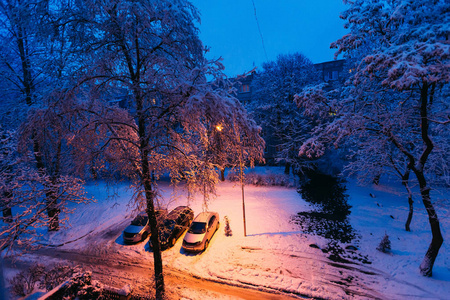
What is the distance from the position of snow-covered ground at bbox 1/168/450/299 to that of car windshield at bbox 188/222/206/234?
1089 mm

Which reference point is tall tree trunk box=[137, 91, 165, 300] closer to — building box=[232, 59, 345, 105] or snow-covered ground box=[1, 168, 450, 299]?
snow-covered ground box=[1, 168, 450, 299]

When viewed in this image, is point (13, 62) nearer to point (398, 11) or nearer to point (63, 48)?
point (63, 48)

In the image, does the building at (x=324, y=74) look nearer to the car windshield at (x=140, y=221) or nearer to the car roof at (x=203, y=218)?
the car roof at (x=203, y=218)

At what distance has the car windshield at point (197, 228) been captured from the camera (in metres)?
11.0

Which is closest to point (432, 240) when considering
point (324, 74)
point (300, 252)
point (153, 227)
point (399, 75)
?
point (300, 252)

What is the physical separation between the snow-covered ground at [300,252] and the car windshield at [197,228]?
1.09m

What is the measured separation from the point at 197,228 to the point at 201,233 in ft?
1.39

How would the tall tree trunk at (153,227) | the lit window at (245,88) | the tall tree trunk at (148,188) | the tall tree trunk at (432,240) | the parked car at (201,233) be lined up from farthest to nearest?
the lit window at (245,88) < the parked car at (201,233) < the tall tree trunk at (432,240) < the tall tree trunk at (153,227) < the tall tree trunk at (148,188)

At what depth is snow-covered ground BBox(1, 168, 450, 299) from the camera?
7922 millimetres

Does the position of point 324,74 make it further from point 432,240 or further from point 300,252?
point 300,252

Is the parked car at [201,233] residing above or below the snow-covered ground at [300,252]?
above

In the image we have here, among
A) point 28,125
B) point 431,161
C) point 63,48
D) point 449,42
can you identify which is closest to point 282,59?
point 431,161

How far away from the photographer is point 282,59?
22.5 metres

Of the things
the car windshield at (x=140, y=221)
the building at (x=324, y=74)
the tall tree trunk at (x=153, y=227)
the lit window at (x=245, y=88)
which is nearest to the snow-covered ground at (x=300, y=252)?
the tall tree trunk at (x=153, y=227)
